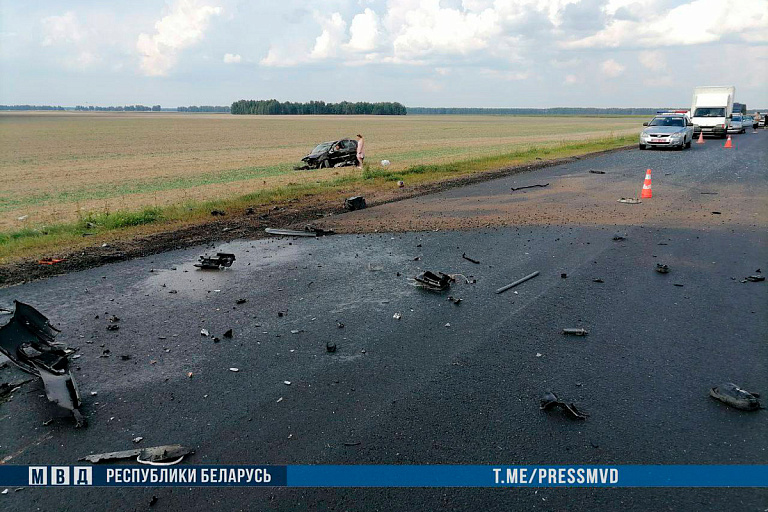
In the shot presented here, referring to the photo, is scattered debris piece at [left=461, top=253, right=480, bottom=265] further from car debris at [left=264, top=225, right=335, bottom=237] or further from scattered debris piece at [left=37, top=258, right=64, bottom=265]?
scattered debris piece at [left=37, top=258, right=64, bottom=265]

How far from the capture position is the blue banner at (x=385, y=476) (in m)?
3.60

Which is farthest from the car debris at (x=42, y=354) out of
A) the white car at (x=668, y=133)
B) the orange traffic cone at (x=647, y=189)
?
the white car at (x=668, y=133)

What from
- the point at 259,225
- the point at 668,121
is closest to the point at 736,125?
the point at 668,121

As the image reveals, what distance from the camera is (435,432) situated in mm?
4070

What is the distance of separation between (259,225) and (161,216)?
9.01 feet

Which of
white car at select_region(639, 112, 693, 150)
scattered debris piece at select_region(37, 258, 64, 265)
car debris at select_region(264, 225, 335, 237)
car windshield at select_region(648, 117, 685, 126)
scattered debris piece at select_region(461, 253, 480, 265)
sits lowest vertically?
scattered debris piece at select_region(37, 258, 64, 265)

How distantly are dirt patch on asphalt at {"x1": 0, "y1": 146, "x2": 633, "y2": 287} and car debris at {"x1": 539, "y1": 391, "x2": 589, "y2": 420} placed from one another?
7258 mm

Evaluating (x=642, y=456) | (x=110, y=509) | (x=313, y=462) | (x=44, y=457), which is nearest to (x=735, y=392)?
(x=642, y=456)

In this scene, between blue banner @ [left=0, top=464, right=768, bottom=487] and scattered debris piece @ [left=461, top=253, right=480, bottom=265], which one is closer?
blue banner @ [left=0, top=464, right=768, bottom=487]

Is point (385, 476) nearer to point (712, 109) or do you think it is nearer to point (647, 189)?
point (647, 189)

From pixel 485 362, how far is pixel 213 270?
16.4 ft

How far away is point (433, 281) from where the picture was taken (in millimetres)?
7520

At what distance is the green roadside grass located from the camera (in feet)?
33.8

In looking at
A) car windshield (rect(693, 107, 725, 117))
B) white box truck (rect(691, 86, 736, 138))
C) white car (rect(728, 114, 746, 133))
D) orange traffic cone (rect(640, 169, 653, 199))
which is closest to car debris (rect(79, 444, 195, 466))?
orange traffic cone (rect(640, 169, 653, 199))
